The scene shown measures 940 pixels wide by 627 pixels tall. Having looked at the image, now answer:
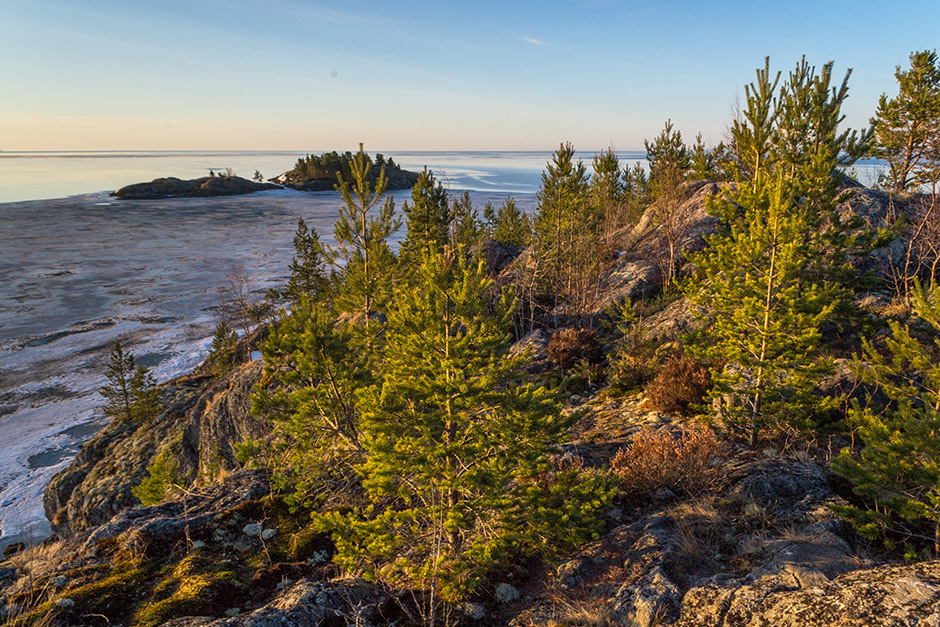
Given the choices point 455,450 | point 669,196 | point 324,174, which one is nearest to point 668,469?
point 455,450

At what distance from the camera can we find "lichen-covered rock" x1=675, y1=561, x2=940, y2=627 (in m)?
3.41

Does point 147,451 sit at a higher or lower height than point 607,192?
lower

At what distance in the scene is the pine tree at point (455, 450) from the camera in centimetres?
609

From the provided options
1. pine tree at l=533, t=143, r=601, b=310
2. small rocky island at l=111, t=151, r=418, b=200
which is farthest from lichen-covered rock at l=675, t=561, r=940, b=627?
small rocky island at l=111, t=151, r=418, b=200

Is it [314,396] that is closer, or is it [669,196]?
[314,396]

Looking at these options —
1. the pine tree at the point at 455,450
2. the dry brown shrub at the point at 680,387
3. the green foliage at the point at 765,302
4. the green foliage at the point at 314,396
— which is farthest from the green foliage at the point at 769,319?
the green foliage at the point at 314,396

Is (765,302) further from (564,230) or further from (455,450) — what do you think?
(564,230)

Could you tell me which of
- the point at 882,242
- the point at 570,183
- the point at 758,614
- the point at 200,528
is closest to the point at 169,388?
the point at 200,528

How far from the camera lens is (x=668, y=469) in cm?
789

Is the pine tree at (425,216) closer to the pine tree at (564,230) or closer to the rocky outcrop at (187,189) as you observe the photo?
the pine tree at (564,230)

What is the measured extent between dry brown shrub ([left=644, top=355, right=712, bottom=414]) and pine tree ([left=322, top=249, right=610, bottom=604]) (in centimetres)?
519

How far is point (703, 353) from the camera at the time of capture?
352 inches

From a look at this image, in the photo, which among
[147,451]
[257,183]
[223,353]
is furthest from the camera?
[257,183]

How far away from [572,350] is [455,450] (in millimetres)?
10804
